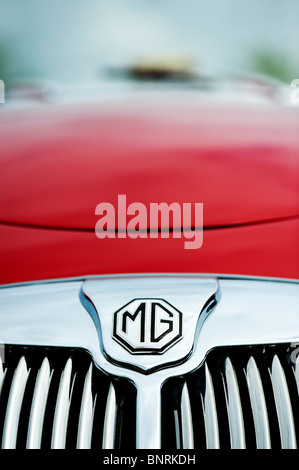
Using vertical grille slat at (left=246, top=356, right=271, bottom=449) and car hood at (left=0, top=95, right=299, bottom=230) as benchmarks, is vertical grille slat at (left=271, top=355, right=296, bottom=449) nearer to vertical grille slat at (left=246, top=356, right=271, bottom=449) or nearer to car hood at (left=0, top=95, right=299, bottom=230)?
vertical grille slat at (left=246, top=356, right=271, bottom=449)

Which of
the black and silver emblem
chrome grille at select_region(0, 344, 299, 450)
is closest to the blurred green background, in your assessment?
the black and silver emblem

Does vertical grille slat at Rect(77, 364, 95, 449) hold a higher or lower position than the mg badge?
lower

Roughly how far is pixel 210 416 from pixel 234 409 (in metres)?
0.04

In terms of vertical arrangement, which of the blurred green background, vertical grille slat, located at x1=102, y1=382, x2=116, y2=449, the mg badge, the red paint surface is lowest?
vertical grille slat, located at x1=102, y1=382, x2=116, y2=449

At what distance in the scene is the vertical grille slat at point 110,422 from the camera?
0.96 meters

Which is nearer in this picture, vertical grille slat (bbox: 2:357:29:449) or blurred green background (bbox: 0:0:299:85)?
vertical grille slat (bbox: 2:357:29:449)

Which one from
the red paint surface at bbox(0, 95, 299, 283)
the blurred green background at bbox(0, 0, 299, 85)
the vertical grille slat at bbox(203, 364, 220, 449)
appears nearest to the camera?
the vertical grille slat at bbox(203, 364, 220, 449)

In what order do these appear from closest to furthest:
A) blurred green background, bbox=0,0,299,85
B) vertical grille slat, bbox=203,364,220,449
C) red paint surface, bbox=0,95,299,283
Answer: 1. vertical grille slat, bbox=203,364,220,449
2. red paint surface, bbox=0,95,299,283
3. blurred green background, bbox=0,0,299,85

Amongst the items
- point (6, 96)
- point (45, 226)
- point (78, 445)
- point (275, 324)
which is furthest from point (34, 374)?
point (6, 96)

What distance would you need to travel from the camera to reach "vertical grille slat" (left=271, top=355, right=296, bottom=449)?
976 mm

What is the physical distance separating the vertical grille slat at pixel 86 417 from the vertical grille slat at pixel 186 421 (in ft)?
0.46

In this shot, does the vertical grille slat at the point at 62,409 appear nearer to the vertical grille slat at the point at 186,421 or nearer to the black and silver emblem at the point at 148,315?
the black and silver emblem at the point at 148,315

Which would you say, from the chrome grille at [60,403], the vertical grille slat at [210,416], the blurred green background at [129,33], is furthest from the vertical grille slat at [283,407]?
the blurred green background at [129,33]

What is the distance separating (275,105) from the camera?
5.80 feet
